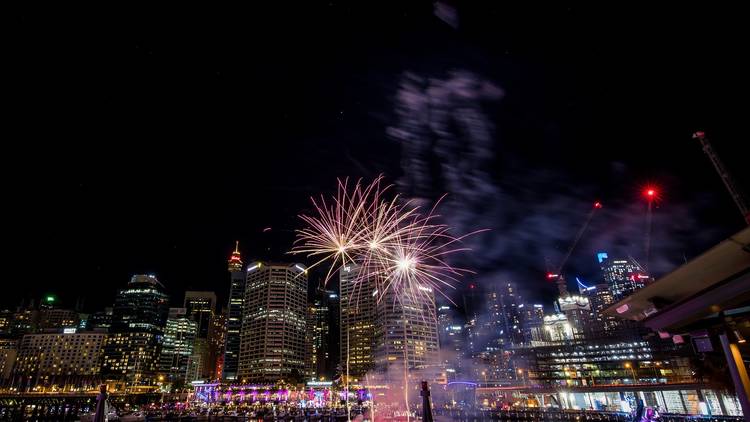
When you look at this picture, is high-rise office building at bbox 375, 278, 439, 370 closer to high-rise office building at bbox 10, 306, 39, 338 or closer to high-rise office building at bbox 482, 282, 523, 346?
high-rise office building at bbox 482, 282, 523, 346

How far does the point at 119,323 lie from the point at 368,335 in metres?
108

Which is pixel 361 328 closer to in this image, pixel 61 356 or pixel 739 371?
pixel 61 356

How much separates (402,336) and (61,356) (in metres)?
119

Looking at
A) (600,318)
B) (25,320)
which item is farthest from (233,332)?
(600,318)

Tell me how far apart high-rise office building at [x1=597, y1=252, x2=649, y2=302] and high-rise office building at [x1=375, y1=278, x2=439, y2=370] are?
82.3m

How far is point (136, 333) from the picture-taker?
160375 mm

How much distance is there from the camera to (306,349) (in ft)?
561

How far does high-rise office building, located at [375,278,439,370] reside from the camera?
4547 inches

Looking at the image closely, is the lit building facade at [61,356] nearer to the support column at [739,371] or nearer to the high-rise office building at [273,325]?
the high-rise office building at [273,325]

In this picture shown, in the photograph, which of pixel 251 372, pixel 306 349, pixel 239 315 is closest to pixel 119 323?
pixel 239 315

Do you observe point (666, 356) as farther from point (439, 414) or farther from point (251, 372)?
point (251, 372)

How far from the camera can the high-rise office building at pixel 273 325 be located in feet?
471

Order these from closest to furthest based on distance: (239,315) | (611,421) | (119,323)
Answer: (611,421) → (119,323) → (239,315)

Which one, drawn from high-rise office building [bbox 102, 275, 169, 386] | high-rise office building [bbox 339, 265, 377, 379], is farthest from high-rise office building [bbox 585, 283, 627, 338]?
high-rise office building [bbox 102, 275, 169, 386]
